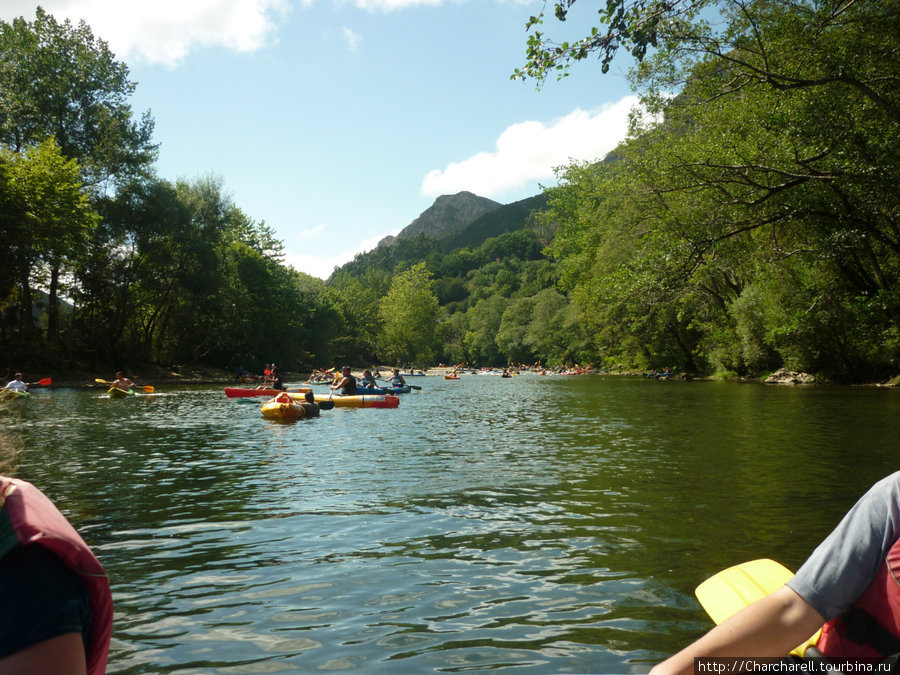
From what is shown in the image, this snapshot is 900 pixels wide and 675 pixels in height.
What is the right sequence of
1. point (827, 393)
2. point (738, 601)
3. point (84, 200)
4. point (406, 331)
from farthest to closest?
point (406, 331), point (84, 200), point (827, 393), point (738, 601)

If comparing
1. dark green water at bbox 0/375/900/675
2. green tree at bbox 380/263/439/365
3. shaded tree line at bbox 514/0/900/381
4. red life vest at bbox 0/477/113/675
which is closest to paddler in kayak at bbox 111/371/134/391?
dark green water at bbox 0/375/900/675

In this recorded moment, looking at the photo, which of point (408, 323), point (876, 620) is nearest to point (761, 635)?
point (876, 620)

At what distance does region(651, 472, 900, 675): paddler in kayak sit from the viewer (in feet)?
6.12

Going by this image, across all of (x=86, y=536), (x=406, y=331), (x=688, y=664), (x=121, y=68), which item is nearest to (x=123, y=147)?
(x=121, y=68)

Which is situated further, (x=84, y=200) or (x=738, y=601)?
(x=84, y=200)

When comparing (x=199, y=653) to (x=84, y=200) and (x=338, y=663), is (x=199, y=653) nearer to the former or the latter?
(x=338, y=663)

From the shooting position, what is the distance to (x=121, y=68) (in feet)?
129

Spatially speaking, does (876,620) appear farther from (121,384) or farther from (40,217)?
(40,217)

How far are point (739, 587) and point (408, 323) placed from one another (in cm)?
9295

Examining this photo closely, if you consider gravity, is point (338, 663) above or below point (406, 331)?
below

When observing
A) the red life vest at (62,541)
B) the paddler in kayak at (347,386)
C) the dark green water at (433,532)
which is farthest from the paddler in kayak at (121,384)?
the red life vest at (62,541)

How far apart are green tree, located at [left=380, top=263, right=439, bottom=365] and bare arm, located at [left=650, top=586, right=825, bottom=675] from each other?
92.3 metres

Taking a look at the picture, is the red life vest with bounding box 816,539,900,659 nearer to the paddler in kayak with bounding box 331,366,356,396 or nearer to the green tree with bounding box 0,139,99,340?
the paddler in kayak with bounding box 331,366,356,396

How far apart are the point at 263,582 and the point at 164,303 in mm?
44241
